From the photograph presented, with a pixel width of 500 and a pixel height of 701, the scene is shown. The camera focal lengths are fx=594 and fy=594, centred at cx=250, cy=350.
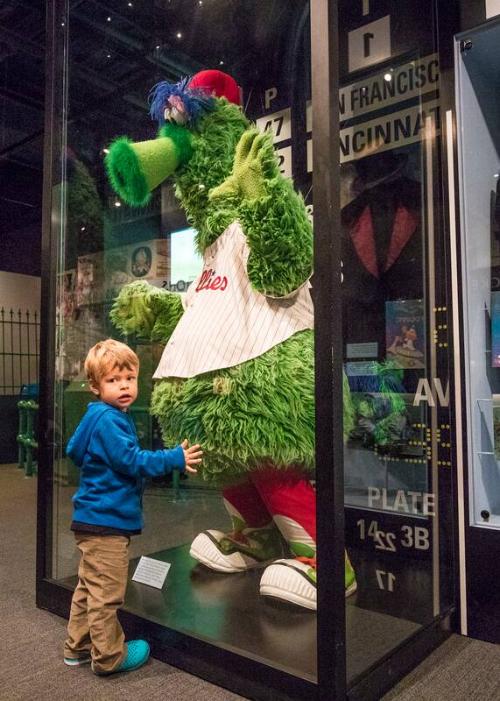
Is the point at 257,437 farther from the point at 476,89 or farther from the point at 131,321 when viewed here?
the point at 476,89

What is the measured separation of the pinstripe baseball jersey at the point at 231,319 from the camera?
56.7 inches

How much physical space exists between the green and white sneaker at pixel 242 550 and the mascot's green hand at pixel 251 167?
95cm

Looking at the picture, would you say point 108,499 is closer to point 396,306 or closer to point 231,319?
point 231,319

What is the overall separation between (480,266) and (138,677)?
4.44 ft

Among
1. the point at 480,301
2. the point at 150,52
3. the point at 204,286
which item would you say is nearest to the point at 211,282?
the point at 204,286

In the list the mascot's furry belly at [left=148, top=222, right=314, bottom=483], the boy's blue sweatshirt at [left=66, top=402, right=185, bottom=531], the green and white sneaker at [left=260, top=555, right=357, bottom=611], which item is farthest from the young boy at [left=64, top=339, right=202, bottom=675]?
the green and white sneaker at [left=260, top=555, right=357, bottom=611]

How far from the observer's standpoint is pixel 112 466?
4.45ft

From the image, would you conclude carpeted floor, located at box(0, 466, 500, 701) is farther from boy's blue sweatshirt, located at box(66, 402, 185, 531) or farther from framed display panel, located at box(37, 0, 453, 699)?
boy's blue sweatshirt, located at box(66, 402, 185, 531)

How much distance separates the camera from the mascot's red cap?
5.41 ft

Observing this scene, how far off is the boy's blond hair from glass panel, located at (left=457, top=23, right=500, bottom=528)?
35.1 inches

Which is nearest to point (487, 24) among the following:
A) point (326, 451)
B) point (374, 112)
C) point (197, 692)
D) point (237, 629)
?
point (374, 112)

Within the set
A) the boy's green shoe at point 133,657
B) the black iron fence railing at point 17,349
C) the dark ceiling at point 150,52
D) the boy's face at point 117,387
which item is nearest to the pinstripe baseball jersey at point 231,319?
the boy's face at point 117,387

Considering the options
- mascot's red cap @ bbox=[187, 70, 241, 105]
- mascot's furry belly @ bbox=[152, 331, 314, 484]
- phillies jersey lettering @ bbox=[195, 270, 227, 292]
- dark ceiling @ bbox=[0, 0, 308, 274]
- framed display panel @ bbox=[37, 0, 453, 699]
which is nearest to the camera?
framed display panel @ bbox=[37, 0, 453, 699]

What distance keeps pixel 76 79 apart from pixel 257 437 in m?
1.42
